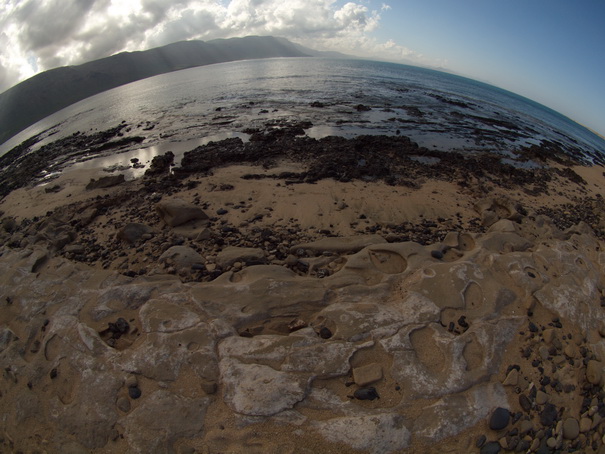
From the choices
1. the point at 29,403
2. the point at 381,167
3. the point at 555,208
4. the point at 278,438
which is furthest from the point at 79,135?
the point at 555,208

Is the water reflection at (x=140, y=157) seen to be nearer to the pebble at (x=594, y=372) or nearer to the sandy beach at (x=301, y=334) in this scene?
the sandy beach at (x=301, y=334)

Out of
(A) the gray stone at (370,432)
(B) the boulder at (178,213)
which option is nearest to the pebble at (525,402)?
(A) the gray stone at (370,432)

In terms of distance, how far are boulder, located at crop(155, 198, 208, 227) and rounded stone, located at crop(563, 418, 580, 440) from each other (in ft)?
21.8

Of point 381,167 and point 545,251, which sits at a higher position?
point 381,167

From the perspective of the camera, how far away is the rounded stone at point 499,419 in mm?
2945

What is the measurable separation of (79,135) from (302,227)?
21.7 metres

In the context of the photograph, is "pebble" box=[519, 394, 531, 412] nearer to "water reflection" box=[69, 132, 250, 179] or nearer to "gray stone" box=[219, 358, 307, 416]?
"gray stone" box=[219, 358, 307, 416]

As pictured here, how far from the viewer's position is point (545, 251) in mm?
5246

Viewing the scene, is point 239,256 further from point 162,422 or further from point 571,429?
point 571,429

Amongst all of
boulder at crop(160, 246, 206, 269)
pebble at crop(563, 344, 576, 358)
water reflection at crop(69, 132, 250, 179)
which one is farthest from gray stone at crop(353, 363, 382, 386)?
water reflection at crop(69, 132, 250, 179)

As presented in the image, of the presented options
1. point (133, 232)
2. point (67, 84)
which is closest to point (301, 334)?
point (133, 232)

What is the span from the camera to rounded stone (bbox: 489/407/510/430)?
2.95m

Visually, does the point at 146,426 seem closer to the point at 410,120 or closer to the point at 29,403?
the point at 29,403

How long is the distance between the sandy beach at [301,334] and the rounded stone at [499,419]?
12mm
